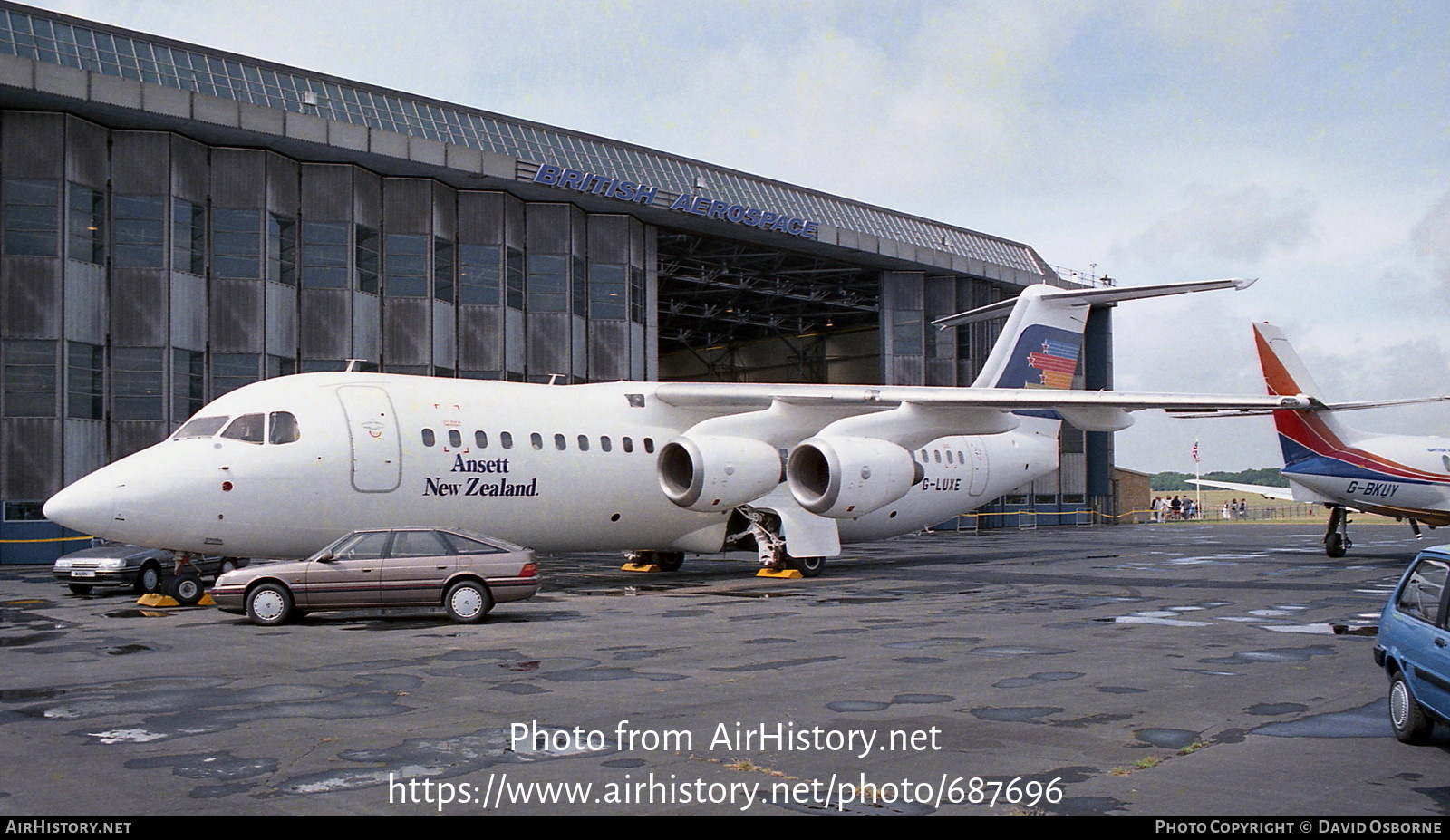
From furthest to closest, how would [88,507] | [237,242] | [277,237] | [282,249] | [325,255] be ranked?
[325,255]
[282,249]
[277,237]
[237,242]
[88,507]

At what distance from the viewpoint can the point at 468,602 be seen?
15.7m

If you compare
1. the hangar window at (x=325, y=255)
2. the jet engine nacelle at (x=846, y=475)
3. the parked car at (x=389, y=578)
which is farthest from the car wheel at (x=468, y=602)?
the hangar window at (x=325, y=255)

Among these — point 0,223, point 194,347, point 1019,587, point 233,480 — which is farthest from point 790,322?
point 233,480

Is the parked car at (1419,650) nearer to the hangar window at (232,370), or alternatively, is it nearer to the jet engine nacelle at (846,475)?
the jet engine nacelle at (846,475)

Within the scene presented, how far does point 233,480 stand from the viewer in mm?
17219

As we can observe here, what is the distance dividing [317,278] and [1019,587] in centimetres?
2523

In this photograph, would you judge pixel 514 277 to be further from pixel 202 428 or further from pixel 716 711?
pixel 716 711

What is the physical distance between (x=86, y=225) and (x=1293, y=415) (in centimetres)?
3388

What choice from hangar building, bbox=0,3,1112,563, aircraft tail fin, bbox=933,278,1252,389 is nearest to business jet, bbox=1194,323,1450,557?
aircraft tail fin, bbox=933,278,1252,389

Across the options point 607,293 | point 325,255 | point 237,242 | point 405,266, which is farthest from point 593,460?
point 607,293

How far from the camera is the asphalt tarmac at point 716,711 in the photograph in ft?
22.0

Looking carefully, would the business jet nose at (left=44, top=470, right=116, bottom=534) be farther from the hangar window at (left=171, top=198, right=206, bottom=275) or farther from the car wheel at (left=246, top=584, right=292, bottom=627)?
the hangar window at (left=171, top=198, right=206, bottom=275)

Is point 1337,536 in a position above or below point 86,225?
below

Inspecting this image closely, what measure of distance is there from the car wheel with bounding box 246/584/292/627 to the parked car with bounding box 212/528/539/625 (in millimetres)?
12
